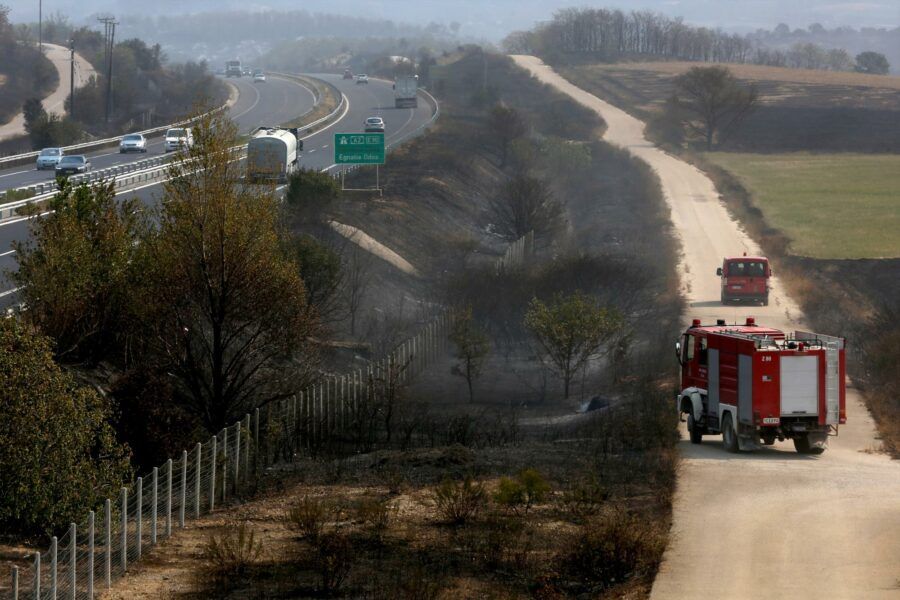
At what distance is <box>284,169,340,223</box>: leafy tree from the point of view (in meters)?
57.8

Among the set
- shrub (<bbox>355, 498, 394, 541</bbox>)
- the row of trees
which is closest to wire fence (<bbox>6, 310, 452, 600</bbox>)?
the row of trees

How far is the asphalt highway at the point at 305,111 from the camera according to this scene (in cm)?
6569

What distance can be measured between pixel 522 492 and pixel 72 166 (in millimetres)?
56311

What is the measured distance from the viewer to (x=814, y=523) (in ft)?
66.7

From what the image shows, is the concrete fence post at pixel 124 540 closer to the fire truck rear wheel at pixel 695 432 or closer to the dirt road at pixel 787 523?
the dirt road at pixel 787 523

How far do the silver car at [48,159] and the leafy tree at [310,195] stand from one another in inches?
902

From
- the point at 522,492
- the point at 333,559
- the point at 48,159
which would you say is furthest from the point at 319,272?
the point at 48,159

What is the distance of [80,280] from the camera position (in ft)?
84.1

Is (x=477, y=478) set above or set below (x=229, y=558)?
below

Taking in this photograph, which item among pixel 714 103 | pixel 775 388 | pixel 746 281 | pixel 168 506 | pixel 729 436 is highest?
Answer: pixel 714 103

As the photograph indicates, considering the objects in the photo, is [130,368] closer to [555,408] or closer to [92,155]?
[555,408]

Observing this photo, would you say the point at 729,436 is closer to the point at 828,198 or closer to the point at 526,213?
the point at 526,213

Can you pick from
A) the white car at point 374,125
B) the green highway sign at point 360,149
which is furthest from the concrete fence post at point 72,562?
the white car at point 374,125

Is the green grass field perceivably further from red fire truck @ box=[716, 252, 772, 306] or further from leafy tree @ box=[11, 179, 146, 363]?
leafy tree @ box=[11, 179, 146, 363]
